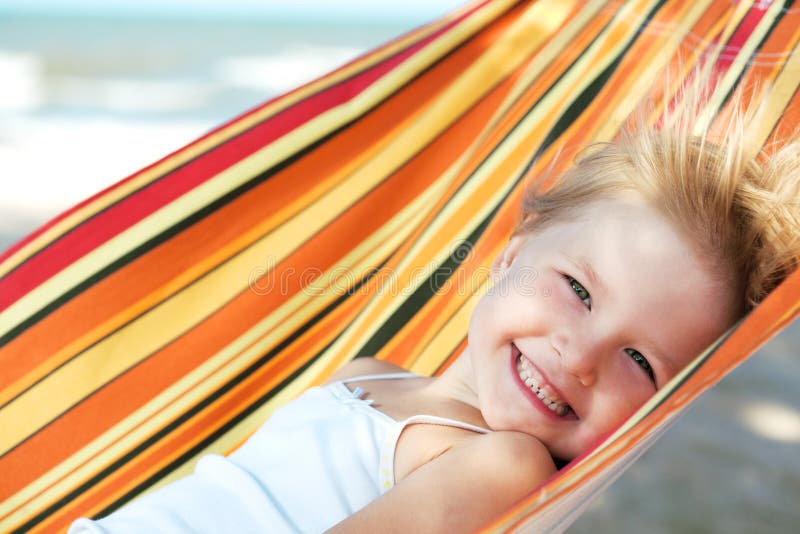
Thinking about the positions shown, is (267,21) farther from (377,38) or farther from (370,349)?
(370,349)

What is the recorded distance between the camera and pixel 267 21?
39.2ft

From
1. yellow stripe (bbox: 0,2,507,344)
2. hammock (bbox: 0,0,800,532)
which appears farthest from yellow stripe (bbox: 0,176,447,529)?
yellow stripe (bbox: 0,2,507,344)

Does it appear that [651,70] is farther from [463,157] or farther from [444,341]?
[444,341]

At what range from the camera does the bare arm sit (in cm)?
95

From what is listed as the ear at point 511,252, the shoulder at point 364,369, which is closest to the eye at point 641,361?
the ear at point 511,252

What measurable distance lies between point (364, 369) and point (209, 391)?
0.94ft

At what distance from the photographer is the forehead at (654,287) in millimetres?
1072

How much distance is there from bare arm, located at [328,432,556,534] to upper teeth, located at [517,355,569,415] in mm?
70

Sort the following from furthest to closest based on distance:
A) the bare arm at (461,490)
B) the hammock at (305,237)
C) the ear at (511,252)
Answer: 1. the hammock at (305,237)
2. the ear at (511,252)
3. the bare arm at (461,490)

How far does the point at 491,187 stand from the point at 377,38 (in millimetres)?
9930

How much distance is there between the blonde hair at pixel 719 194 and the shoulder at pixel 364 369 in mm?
301

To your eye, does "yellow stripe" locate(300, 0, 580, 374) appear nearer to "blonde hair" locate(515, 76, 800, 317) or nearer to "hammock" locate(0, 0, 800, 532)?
"hammock" locate(0, 0, 800, 532)

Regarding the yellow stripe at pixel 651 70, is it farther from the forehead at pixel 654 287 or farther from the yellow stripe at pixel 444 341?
the forehead at pixel 654 287

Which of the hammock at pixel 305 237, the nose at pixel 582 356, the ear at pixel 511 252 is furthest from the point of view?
the hammock at pixel 305 237
